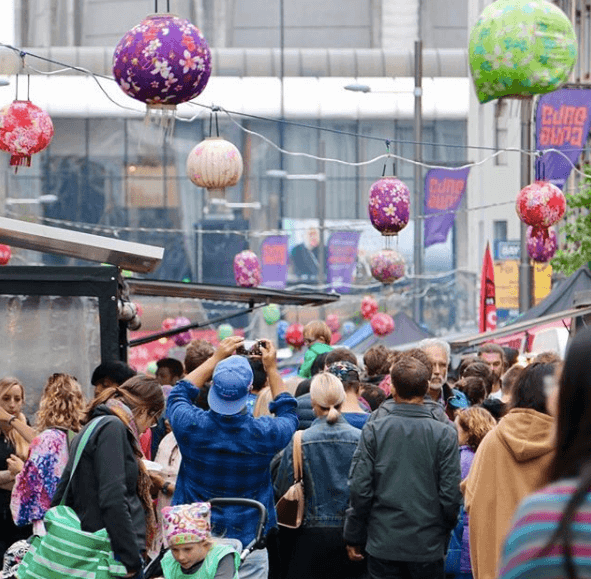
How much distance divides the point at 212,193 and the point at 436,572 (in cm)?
Result: 880

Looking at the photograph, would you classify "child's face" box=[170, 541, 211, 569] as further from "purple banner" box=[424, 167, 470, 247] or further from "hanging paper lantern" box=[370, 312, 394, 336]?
"purple banner" box=[424, 167, 470, 247]

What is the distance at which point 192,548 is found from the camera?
663 cm

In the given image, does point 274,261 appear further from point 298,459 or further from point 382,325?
point 298,459

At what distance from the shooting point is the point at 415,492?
25.4 ft

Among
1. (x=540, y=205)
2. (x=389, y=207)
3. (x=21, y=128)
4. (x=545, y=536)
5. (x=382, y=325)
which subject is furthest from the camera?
(x=382, y=325)

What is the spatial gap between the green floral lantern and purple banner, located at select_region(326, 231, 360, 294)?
3618cm

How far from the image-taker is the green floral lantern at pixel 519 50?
34.8ft

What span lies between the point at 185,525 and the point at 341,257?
41.0 metres

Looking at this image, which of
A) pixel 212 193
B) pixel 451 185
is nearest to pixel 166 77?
pixel 212 193

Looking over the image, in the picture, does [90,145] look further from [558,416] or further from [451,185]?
[558,416]

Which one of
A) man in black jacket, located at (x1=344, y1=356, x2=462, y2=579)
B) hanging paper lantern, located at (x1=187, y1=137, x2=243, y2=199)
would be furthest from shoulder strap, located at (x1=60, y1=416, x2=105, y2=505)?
hanging paper lantern, located at (x1=187, y1=137, x2=243, y2=199)

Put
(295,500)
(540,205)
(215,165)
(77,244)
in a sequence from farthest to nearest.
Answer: (540,205), (215,165), (77,244), (295,500)

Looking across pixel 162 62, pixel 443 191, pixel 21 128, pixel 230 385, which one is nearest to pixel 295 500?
pixel 230 385

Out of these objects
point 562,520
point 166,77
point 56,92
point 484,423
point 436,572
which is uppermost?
point 56,92
